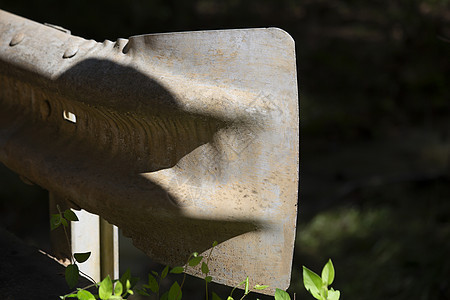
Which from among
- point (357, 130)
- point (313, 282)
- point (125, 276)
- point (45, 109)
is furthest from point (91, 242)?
point (357, 130)

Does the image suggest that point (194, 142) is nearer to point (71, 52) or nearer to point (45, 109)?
point (71, 52)

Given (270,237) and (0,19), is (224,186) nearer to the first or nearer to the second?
(270,237)

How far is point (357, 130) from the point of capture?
774 cm

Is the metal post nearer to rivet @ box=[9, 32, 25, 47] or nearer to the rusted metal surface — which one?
the rusted metal surface

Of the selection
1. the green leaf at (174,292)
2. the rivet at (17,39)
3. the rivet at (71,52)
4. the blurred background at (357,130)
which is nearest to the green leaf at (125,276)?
the green leaf at (174,292)

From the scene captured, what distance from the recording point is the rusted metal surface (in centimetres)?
155

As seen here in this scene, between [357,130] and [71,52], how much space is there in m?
6.34

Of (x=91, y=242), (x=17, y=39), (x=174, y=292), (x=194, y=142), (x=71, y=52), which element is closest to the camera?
(x=174, y=292)

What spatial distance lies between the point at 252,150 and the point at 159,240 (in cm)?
42

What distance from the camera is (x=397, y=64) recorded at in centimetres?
865

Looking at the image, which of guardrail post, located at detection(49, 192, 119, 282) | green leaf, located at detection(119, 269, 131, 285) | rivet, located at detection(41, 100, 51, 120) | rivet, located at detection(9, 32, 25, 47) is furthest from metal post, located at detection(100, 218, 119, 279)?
green leaf, located at detection(119, 269, 131, 285)

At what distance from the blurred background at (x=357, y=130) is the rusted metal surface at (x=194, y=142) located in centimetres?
145

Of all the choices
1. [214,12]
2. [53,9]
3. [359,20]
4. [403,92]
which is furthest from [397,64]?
[53,9]

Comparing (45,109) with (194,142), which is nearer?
(194,142)
